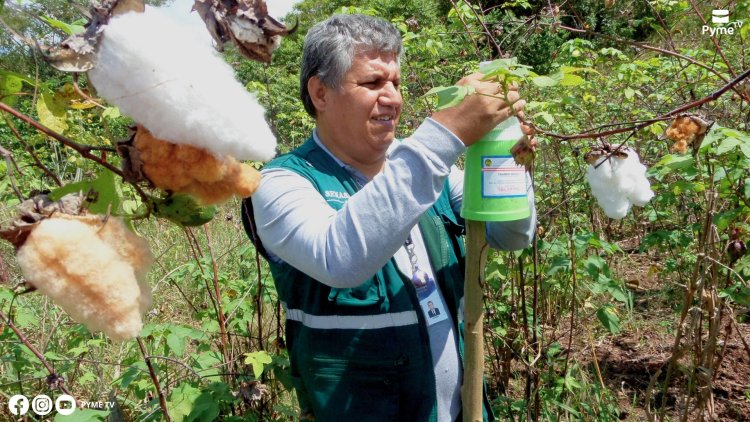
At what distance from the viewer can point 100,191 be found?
23.5 inches

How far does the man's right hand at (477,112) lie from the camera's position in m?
1.01

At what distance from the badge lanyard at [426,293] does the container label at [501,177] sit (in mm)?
356

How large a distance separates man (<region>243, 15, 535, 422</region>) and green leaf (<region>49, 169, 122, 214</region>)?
0.53 meters

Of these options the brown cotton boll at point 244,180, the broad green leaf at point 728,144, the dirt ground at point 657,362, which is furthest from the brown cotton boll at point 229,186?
the dirt ground at point 657,362

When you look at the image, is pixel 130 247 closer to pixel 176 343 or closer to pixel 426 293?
pixel 426 293

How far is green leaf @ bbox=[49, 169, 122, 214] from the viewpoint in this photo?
1.91 ft

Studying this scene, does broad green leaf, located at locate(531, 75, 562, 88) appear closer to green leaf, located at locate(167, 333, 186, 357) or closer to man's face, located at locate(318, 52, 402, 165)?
man's face, located at locate(318, 52, 402, 165)

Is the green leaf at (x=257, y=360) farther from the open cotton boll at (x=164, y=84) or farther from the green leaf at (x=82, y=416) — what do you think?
the open cotton boll at (x=164, y=84)

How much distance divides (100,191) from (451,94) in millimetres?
533

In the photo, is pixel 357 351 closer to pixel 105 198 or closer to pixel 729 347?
pixel 105 198

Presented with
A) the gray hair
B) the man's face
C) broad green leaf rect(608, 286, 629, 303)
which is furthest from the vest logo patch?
broad green leaf rect(608, 286, 629, 303)

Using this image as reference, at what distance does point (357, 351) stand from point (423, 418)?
8.9 inches

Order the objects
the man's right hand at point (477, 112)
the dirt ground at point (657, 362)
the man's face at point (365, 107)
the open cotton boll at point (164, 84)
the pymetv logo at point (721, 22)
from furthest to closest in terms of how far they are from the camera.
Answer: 1. the pymetv logo at point (721, 22)
2. the dirt ground at point (657, 362)
3. the man's face at point (365, 107)
4. the man's right hand at point (477, 112)
5. the open cotton boll at point (164, 84)

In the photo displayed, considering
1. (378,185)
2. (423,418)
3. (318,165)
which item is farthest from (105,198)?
(423,418)
